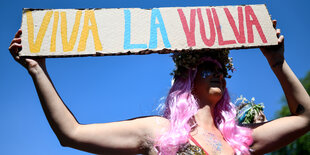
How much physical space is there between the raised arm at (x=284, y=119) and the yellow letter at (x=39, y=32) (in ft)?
6.31

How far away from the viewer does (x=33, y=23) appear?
2381 millimetres

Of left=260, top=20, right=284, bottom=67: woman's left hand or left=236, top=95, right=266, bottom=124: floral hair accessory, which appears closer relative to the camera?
left=260, top=20, right=284, bottom=67: woman's left hand

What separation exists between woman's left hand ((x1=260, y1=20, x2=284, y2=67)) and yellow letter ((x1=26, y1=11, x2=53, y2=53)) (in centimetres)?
187

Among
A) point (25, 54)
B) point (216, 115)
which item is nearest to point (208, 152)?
point (216, 115)

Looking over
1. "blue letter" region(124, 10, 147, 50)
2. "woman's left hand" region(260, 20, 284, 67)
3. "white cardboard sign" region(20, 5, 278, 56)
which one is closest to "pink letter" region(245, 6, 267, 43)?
"white cardboard sign" region(20, 5, 278, 56)

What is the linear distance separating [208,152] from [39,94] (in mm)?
1349

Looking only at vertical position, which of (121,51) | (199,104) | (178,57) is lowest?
(199,104)

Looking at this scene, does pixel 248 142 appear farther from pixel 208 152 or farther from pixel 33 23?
pixel 33 23

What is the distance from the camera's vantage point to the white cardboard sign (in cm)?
235

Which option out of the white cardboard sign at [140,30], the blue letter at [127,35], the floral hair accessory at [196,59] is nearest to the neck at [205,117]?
the floral hair accessory at [196,59]

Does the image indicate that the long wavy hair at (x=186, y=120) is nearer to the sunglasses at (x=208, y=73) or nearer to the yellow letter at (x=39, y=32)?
the sunglasses at (x=208, y=73)

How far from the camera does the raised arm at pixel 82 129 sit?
2162mm

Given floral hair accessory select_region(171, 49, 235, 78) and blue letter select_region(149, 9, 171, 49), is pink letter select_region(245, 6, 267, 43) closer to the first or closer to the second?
floral hair accessory select_region(171, 49, 235, 78)

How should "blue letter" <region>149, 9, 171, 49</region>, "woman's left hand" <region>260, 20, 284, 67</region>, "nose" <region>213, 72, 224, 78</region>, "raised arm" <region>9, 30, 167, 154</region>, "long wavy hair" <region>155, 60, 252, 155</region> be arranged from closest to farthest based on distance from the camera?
"raised arm" <region>9, 30, 167, 154</region>, "long wavy hair" <region>155, 60, 252, 155</region>, "blue letter" <region>149, 9, 171, 49</region>, "woman's left hand" <region>260, 20, 284, 67</region>, "nose" <region>213, 72, 224, 78</region>
